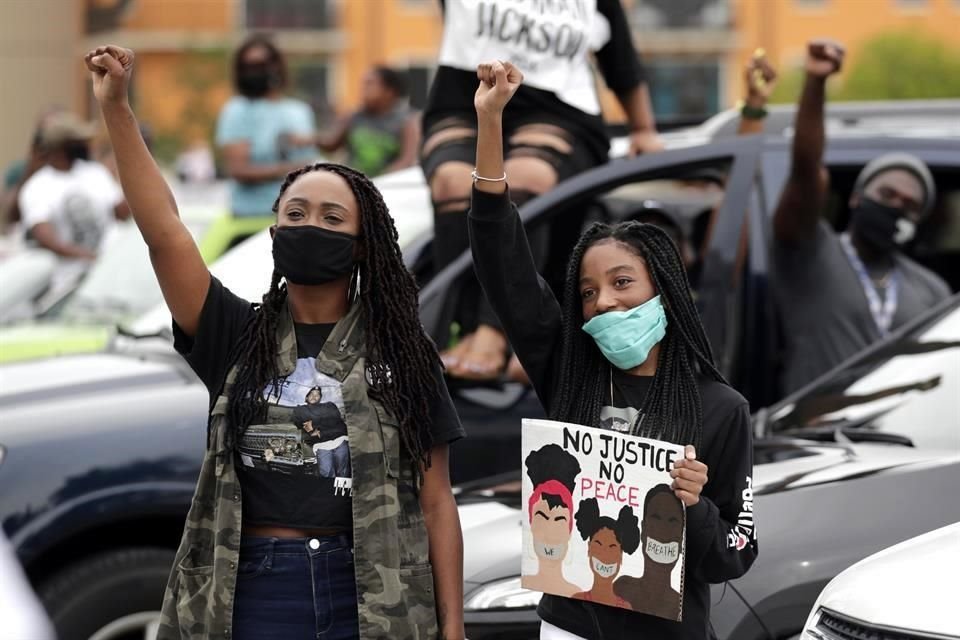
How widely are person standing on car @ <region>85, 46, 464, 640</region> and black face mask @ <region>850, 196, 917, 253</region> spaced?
282 centimetres

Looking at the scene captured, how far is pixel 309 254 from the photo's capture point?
10.4 ft

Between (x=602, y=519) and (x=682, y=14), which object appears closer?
(x=602, y=519)

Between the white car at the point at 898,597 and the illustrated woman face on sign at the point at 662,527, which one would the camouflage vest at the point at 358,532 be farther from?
the white car at the point at 898,597

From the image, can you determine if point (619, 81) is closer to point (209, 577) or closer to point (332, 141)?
point (209, 577)

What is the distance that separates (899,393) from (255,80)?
16.8 feet

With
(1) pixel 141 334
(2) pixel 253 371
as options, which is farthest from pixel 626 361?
(1) pixel 141 334

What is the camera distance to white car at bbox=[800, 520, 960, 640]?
2939mm

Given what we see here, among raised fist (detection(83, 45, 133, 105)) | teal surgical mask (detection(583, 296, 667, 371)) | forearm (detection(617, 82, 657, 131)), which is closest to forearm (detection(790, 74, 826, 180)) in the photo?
forearm (detection(617, 82, 657, 131))

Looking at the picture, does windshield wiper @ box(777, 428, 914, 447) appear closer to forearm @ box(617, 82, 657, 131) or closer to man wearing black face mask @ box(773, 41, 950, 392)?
man wearing black face mask @ box(773, 41, 950, 392)

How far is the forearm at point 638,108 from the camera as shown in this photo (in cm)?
587

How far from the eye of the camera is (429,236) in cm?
562

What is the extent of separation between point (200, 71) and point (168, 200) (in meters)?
46.6

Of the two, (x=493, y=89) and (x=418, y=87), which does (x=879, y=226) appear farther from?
(x=493, y=89)

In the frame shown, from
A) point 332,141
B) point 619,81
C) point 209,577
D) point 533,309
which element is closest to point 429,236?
point 619,81
